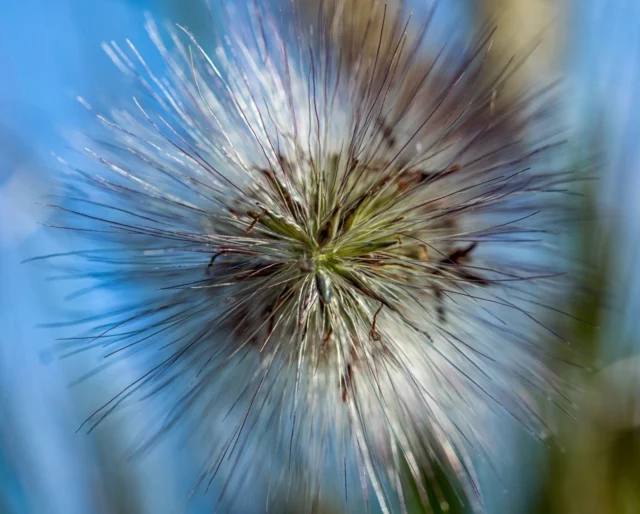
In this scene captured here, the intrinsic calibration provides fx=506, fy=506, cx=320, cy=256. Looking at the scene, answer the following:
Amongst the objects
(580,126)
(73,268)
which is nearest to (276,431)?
(73,268)

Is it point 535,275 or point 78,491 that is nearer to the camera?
point 535,275

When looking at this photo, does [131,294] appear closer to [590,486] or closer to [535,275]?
[535,275]

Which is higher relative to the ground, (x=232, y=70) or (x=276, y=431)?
(x=232, y=70)

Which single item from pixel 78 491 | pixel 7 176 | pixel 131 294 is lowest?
pixel 78 491

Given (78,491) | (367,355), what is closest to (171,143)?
(367,355)

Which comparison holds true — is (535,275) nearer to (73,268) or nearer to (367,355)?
(367,355)

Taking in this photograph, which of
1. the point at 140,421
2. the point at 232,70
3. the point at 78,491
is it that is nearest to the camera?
the point at 232,70

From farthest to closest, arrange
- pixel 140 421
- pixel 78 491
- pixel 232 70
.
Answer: pixel 78 491
pixel 140 421
pixel 232 70
